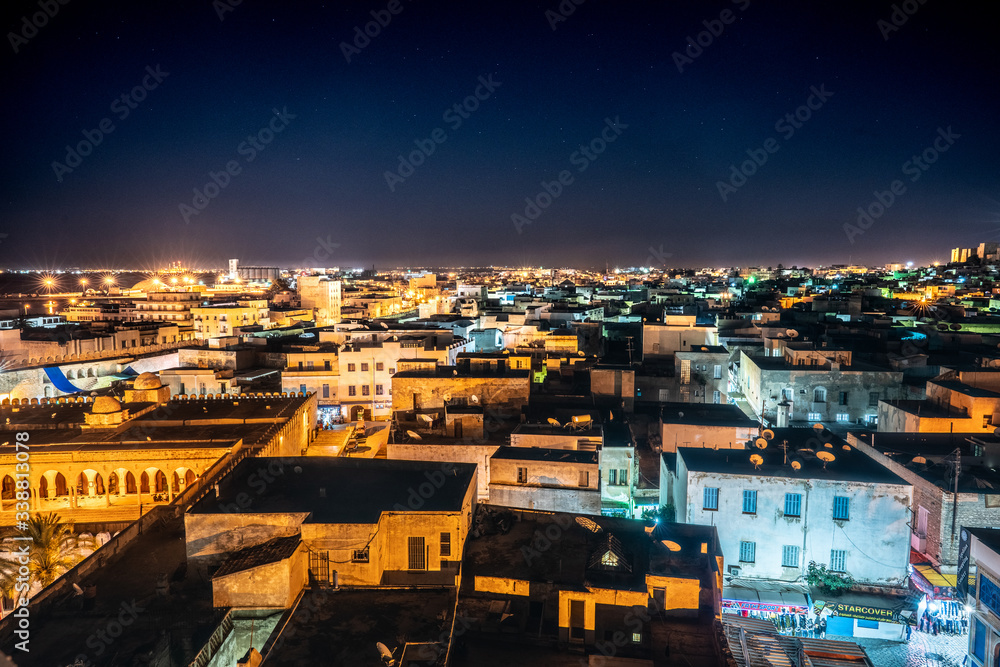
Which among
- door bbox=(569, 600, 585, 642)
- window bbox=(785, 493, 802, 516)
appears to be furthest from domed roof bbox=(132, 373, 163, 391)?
window bbox=(785, 493, 802, 516)

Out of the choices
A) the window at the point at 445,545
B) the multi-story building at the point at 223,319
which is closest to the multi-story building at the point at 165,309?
the multi-story building at the point at 223,319

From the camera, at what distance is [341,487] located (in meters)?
16.6

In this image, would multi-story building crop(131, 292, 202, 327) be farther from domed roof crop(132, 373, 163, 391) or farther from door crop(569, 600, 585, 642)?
door crop(569, 600, 585, 642)

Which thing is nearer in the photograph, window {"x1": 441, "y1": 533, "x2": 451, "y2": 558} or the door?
the door

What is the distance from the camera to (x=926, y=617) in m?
16.8

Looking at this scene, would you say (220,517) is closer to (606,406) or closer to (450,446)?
(450,446)

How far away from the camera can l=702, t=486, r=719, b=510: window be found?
18578 millimetres

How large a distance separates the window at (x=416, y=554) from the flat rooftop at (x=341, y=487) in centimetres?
85

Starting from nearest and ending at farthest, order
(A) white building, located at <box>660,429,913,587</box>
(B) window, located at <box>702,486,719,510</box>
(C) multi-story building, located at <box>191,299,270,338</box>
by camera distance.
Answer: (A) white building, located at <box>660,429,913,587</box>
(B) window, located at <box>702,486,719,510</box>
(C) multi-story building, located at <box>191,299,270,338</box>

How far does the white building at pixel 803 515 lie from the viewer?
17.8 meters

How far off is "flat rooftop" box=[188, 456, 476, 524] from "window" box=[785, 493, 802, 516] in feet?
33.5

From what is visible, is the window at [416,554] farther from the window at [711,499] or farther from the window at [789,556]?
the window at [789,556]

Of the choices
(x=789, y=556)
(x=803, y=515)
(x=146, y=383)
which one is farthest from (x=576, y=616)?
(x=146, y=383)

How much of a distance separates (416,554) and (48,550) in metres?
10.7
